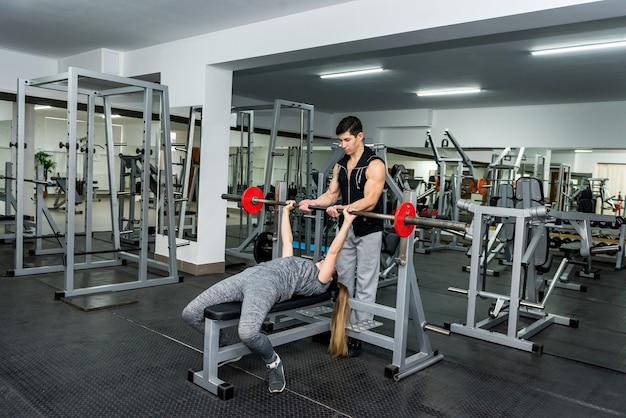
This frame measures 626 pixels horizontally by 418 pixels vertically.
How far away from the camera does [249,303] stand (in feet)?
7.10

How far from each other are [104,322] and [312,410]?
173cm

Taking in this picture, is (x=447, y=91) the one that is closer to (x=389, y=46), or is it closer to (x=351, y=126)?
(x=389, y=46)

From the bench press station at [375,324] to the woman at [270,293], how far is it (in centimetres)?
7

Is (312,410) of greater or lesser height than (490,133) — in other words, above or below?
below

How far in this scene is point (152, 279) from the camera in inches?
171

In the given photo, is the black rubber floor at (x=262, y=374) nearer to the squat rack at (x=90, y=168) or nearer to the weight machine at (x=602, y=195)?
the squat rack at (x=90, y=168)

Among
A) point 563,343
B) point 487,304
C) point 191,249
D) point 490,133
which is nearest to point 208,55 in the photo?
point 191,249

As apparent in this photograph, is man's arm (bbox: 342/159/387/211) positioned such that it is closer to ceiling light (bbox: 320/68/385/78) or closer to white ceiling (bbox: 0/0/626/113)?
white ceiling (bbox: 0/0/626/113)

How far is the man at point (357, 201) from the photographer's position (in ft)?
8.96

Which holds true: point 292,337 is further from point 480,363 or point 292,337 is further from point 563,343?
point 563,343

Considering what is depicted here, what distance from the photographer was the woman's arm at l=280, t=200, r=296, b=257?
2.69 meters

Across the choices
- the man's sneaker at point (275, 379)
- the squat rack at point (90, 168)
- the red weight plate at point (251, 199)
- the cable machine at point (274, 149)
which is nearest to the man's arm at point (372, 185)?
the red weight plate at point (251, 199)

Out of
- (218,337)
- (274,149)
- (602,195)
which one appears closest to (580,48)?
(274,149)

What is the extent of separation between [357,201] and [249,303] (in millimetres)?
866
